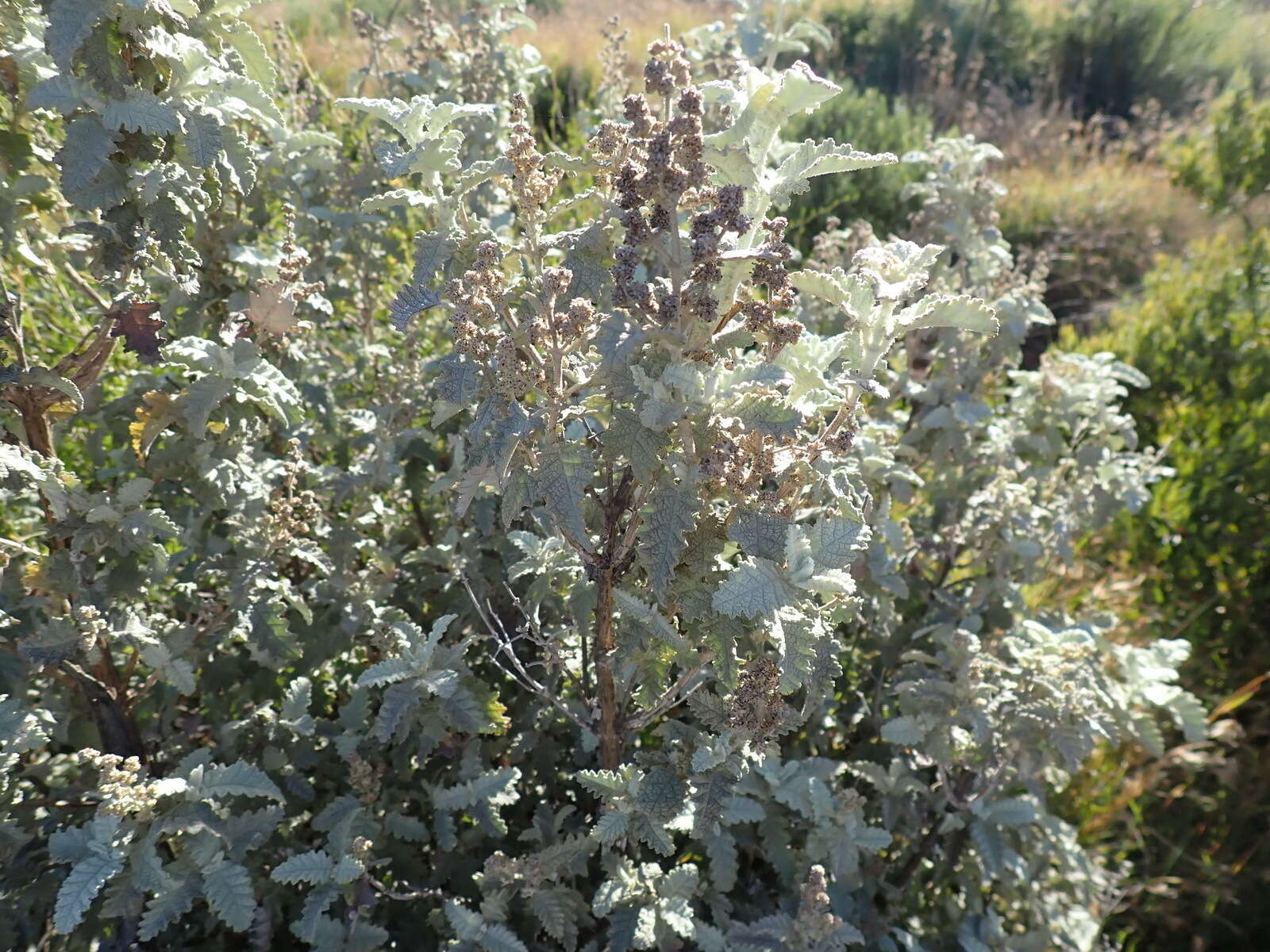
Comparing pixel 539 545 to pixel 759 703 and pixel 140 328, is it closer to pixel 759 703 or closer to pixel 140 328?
pixel 759 703

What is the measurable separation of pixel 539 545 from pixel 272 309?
0.67m

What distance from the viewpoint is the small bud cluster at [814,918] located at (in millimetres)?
1572

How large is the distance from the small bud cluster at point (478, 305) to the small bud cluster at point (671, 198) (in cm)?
18

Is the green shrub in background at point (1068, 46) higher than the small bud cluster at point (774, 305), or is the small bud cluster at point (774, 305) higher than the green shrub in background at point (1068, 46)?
the small bud cluster at point (774, 305)

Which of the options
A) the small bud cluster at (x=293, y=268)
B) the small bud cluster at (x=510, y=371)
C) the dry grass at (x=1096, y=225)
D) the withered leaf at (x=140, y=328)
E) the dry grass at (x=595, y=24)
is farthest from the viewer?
the dry grass at (x=595, y=24)

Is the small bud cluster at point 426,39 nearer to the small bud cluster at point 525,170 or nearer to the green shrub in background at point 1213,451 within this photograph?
the small bud cluster at point 525,170

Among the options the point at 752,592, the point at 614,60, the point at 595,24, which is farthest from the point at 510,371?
the point at 595,24

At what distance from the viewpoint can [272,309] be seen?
5.64 feet

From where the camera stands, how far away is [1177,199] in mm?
7562

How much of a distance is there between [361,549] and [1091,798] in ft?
8.44

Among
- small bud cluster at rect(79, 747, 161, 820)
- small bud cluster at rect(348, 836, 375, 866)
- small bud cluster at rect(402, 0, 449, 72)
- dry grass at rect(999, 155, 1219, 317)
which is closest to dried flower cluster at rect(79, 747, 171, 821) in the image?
small bud cluster at rect(79, 747, 161, 820)

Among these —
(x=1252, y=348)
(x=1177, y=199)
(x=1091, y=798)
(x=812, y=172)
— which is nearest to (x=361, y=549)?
(x=812, y=172)

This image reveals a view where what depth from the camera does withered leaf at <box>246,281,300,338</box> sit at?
1.71 m

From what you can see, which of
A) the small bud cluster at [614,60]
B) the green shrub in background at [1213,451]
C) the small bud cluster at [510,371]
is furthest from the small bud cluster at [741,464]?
the green shrub in background at [1213,451]
